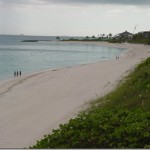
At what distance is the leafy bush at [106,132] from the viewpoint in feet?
21.1

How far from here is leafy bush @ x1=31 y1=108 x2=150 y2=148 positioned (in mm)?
6433

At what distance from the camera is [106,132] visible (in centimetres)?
688

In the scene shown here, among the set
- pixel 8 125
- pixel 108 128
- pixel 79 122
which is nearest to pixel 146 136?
pixel 108 128

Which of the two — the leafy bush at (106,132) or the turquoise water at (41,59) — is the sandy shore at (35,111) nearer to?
the leafy bush at (106,132)

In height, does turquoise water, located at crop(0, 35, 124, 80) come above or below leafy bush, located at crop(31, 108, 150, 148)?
below

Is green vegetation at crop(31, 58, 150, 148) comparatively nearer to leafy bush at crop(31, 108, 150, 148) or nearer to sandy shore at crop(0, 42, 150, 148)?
leafy bush at crop(31, 108, 150, 148)

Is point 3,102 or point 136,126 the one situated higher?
point 136,126

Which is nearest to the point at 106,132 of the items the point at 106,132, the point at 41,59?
the point at 106,132

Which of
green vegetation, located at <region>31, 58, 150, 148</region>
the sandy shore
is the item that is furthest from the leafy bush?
the sandy shore

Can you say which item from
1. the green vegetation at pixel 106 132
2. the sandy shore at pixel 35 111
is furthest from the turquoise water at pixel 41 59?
the green vegetation at pixel 106 132

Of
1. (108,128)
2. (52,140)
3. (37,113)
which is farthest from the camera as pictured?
(37,113)

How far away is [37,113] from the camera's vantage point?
17312 mm

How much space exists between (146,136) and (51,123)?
8.43 metres

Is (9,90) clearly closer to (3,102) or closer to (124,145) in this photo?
(3,102)
